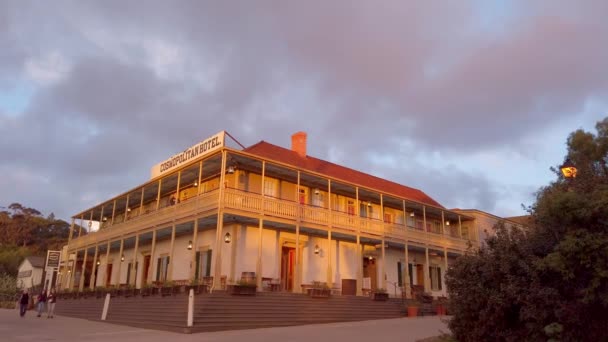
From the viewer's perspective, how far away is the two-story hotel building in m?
20.8

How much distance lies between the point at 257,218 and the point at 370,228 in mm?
7126

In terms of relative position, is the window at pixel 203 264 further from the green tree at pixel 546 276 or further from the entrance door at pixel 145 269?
the green tree at pixel 546 276

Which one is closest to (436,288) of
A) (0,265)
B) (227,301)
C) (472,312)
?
(227,301)

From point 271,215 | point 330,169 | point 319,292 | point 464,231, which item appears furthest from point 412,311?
point 464,231

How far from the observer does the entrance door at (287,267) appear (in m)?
23.1

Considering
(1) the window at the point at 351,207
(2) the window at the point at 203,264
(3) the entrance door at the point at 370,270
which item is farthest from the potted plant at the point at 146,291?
(3) the entrance door at the point at 370,270

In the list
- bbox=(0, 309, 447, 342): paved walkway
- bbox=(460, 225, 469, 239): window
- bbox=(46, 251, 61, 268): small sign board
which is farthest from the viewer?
bbox=(46, 251, 61, 268): small sign board

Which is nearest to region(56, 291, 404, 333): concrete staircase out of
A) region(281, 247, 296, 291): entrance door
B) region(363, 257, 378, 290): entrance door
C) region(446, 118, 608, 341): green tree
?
region(281, 247, 296, 291): entrance door

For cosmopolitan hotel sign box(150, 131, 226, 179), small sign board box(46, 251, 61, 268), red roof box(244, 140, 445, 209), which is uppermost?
red roof box(244, 140, 445, 209)

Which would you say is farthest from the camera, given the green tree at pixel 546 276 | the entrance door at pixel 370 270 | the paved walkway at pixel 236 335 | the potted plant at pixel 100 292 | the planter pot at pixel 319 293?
the entrance door at pixel 370 270

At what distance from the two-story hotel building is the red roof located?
0.40ft

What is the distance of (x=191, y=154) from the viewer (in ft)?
75.8

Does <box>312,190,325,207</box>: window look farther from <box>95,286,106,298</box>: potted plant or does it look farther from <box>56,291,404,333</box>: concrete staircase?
<box>95,286,106,298</box>: potted plant

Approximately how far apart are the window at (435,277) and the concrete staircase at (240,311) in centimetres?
867
